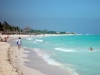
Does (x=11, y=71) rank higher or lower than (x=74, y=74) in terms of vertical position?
higher

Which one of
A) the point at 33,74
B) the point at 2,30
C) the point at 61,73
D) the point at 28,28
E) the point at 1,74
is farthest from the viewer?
the point at 28,28

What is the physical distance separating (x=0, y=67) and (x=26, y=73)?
1269 mm

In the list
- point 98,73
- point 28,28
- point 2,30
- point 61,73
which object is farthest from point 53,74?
point 28,28

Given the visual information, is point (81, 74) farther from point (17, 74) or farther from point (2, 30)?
point (2, 30)

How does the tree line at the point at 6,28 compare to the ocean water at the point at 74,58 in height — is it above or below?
above

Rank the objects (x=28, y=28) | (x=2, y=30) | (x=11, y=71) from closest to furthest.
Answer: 1. (x=11, y=71)
2. (x=2, y=30)
3. (x=28, y=28)

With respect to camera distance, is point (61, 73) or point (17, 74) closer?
point (17, 74)

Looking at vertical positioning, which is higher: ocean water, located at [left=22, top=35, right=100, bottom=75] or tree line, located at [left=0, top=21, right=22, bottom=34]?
tree line, located at [left=0, top=21, right=22, bottom=34]

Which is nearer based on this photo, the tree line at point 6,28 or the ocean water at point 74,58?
the ocean water at point 74,58

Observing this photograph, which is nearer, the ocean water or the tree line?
the ocean water

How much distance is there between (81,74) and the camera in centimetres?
820

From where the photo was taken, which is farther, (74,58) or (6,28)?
(6,28)

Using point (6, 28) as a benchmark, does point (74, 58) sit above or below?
below

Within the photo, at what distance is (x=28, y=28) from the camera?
119 meters
